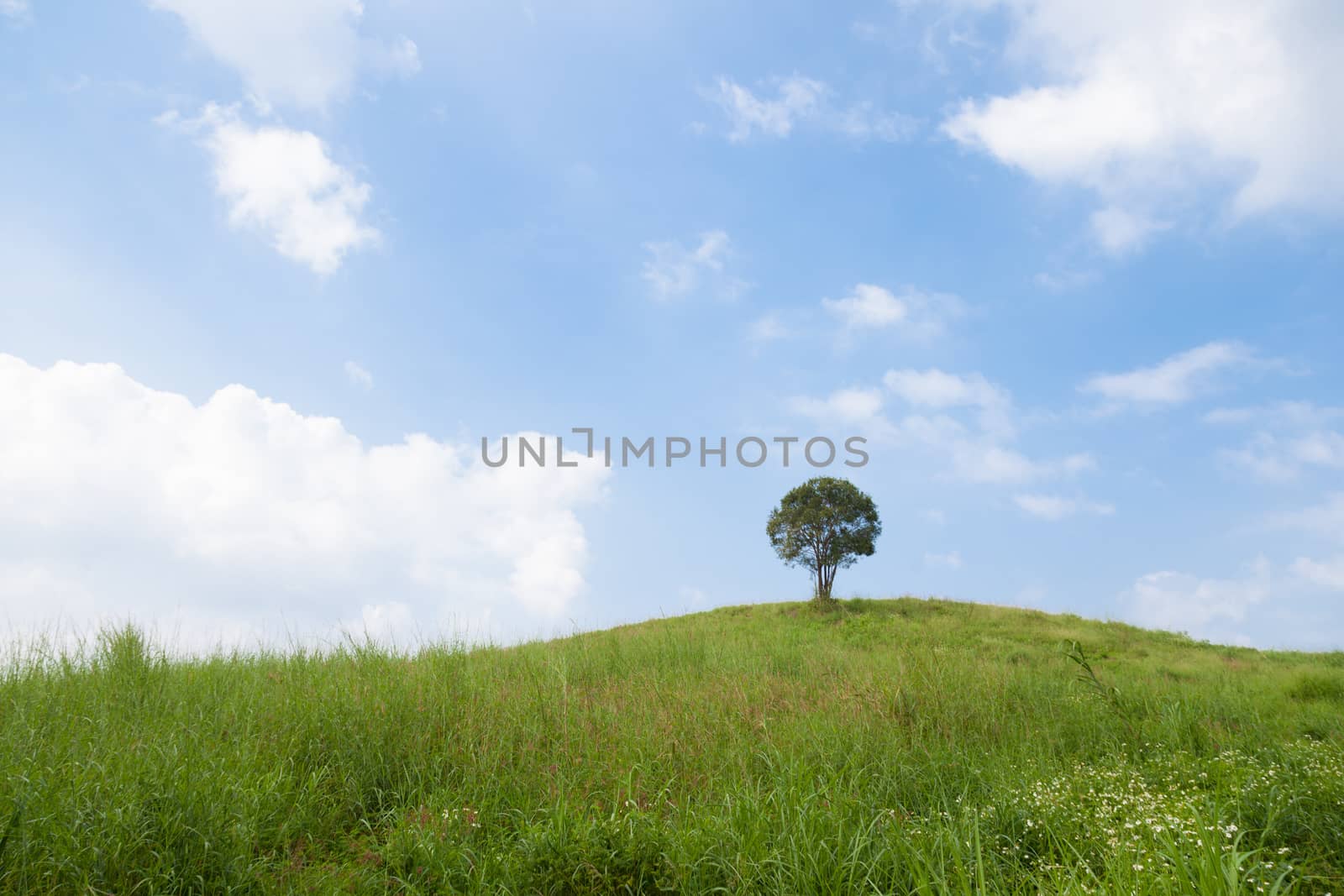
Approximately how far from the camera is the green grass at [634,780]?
12.1 ft

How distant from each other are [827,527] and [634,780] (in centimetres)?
2208

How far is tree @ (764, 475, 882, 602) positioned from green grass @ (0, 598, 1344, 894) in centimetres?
1639

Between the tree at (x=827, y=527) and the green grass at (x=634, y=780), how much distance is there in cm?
1639

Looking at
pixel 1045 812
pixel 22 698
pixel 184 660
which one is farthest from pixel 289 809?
pixel 184 660

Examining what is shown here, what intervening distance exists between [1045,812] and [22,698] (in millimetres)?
8388

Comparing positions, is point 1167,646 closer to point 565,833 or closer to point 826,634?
point 826,634

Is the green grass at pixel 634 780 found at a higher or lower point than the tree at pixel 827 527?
lower

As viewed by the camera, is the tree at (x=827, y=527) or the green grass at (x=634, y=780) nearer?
the green grass at (x=634, y=780)

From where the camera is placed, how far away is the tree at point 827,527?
2652 centimetres

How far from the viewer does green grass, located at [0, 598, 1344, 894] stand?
368 cm

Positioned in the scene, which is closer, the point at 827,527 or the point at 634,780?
the point at 634,780

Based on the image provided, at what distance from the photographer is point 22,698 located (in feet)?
21.5

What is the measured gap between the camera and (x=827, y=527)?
26.9 metres

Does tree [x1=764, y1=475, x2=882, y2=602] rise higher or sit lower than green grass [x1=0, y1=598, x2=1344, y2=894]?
higher
